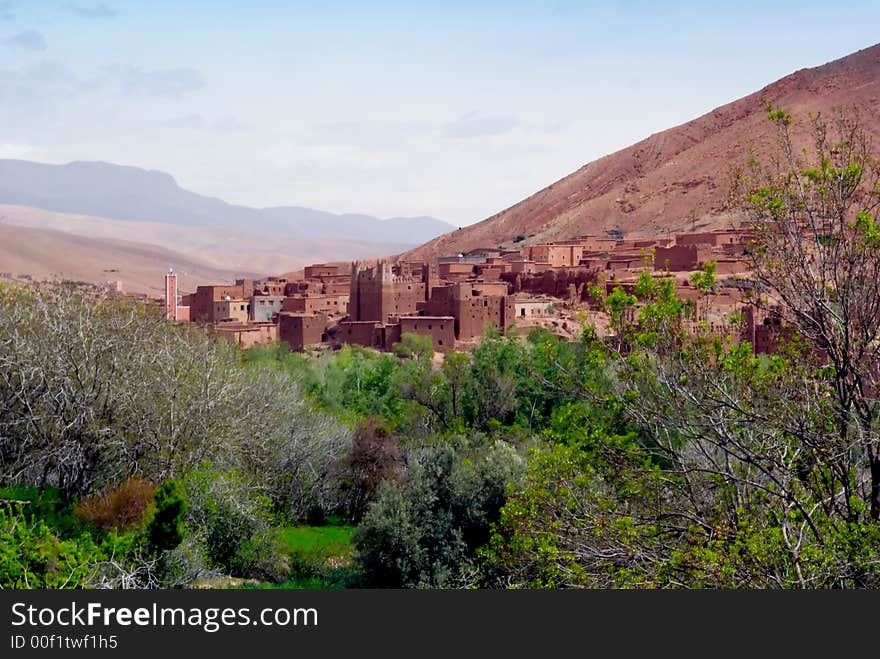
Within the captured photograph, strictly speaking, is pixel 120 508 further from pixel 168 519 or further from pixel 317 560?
pixel 317 560

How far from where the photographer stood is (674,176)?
8138 centimetres

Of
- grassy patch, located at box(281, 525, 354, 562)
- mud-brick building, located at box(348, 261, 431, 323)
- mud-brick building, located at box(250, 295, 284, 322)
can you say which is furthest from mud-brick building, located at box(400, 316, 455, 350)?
grassy patch, located at box(281, 525, 354, 562)

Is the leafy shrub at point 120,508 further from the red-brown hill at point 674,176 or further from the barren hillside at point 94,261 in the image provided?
the barren hillside at point 94,261

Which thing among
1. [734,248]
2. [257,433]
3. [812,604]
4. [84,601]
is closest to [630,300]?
[812,604]

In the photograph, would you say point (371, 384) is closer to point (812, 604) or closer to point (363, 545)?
point (363, 545)

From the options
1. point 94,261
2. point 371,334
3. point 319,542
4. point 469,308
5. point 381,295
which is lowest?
point 319,542

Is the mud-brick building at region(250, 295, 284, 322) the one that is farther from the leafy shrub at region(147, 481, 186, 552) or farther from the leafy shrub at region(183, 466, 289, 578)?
the leafy shrub at region(147, 481, 186, 552)

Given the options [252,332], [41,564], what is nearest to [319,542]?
[41,564]

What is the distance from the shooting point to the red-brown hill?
238 ft

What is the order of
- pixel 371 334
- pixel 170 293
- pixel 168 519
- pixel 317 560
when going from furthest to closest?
pixel 170 293 < pixel 371 334 < pixel 317 560 < pixel 168 519

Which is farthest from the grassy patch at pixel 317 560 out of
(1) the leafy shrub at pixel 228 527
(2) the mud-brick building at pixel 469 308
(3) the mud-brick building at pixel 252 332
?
(2) the mud-brick building at pixel 469 308

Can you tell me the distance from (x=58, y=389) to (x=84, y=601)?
6714 mm

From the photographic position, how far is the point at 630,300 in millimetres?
7609

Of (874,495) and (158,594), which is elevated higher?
(874,495)
